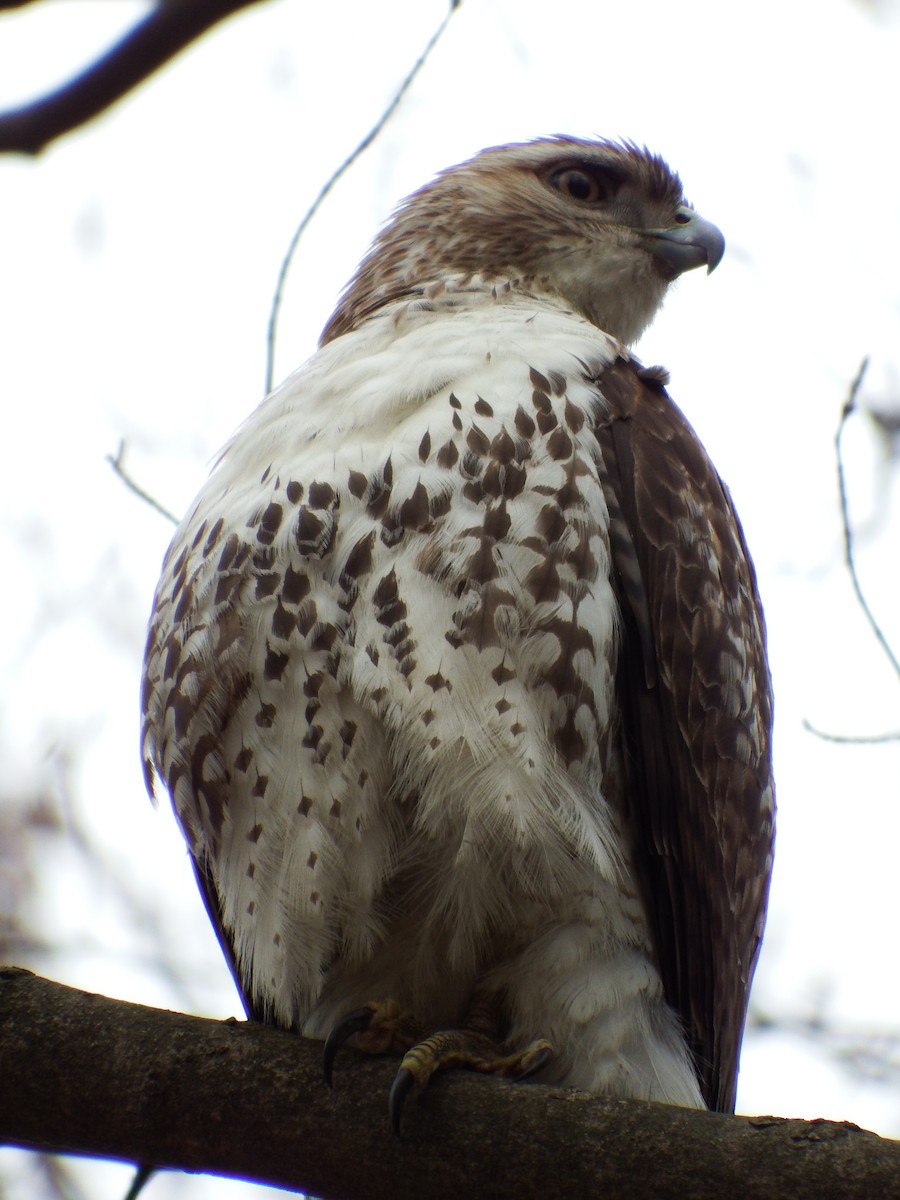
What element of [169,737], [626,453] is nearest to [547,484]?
[626,453]

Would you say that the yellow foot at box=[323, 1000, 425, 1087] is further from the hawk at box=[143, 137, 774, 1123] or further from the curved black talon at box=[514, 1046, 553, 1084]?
the curved black talon at box=[514, 1046, 553, 1084]

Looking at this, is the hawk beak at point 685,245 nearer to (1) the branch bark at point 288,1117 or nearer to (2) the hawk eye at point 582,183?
(2) the hawk eye at point 582,183

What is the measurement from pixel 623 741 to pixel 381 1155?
1161 millimetres

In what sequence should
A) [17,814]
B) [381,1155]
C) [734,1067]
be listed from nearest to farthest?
[381,1155], [734,1067], [17,814]

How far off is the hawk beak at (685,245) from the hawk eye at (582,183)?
0.22 metres

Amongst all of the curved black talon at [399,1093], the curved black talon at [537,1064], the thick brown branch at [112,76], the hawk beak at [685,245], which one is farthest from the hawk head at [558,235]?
the thick brown branch at [112,76]

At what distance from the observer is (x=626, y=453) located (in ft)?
11.9

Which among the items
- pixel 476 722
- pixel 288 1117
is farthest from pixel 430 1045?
pixel 476 722

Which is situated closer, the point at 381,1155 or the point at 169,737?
the point at 381,1155

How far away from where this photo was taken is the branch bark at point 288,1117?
97.7 inches

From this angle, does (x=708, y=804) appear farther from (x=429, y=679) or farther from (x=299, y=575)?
(x=299, y=575)

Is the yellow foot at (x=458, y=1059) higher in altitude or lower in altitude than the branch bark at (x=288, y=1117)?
higher

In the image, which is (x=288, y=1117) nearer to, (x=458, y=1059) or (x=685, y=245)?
(x=458, y=1059)

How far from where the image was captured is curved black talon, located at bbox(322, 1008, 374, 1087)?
2.86m
